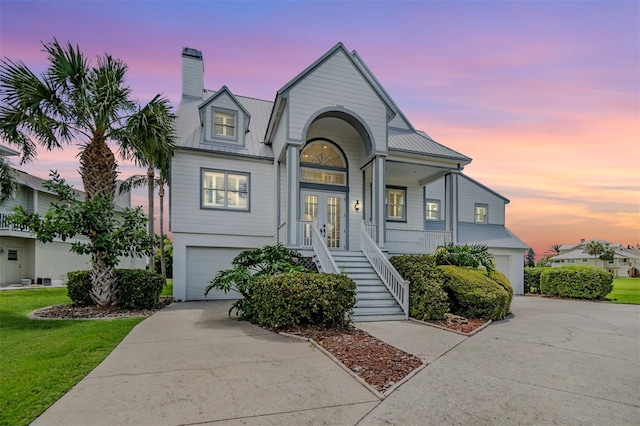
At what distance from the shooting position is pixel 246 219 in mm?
13375

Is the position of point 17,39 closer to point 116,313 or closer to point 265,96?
point 116,313

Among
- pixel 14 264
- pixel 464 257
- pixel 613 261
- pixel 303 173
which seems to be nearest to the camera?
pixel 464 257

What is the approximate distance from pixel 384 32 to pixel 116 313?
37.1 feet

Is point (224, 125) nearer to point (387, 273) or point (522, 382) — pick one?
point (387, 273)

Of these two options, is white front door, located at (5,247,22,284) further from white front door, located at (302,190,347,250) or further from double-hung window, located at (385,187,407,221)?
double-hung window, located at (385,187,407,221)

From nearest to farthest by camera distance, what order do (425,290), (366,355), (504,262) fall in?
(366,355) → (425,290) → (504,262)

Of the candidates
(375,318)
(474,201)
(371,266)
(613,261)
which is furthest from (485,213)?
(613,261)

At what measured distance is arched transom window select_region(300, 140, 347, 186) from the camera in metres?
13.2

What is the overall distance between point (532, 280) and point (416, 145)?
11.5 metres

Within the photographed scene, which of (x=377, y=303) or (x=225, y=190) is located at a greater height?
(x=225, y=190)

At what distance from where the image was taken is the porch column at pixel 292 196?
10898 mm

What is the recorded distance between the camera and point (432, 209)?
714 inches

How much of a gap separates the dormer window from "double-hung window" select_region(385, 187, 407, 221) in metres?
7.47

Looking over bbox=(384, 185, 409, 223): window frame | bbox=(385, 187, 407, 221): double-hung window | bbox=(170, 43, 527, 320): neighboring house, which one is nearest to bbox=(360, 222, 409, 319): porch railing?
bbox=(170, 43, 527, 320): neighboring house
